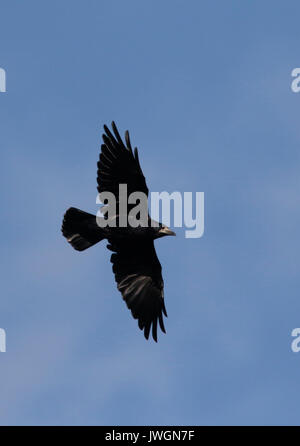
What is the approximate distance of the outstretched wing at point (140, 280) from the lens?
72.1 feet

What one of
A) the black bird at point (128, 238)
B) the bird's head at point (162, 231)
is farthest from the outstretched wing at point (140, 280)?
the bird's head at point (162, 231)

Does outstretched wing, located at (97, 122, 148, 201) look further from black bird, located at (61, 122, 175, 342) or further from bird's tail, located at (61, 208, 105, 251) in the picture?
bird's tail, located at (61, 208, 105, 251)

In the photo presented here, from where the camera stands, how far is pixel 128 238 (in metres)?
21.5

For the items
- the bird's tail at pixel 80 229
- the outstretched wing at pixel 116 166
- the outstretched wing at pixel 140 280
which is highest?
the outstretched wing at pixel 116 166

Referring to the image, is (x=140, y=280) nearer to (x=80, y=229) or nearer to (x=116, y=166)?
(x=80, y=229)

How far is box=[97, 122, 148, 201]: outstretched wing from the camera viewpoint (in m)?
20.7

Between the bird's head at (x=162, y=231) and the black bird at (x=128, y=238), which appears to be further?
the bird's head at (x=162, y=231)

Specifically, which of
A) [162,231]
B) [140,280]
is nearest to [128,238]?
[162,231]

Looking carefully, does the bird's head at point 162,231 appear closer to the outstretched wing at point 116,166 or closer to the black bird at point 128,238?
the black bird at point 128,238
